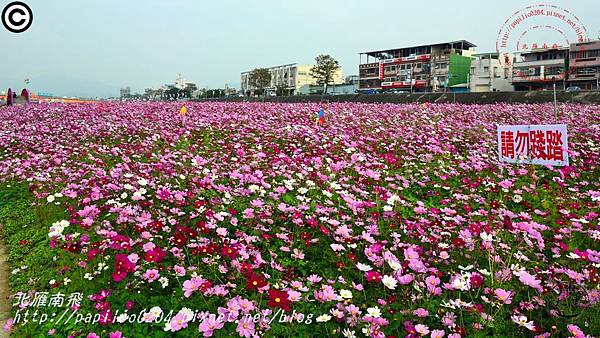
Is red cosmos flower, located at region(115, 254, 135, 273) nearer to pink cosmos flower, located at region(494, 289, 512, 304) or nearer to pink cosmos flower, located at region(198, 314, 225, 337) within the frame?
pink cosmos flower, located at region(198, 314, 225, 337)

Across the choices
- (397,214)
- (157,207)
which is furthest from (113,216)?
(397,214)

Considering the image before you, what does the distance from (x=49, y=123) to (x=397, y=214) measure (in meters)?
10.00

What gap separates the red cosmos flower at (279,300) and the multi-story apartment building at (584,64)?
2334 inches

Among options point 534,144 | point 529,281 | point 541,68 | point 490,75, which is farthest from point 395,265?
point 490,75

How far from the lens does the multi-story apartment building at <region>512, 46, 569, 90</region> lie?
51.7 metres

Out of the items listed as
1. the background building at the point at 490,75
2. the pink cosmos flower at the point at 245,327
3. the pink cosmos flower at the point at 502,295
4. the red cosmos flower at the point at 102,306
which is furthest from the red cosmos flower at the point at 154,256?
the background building at the point at 490,75

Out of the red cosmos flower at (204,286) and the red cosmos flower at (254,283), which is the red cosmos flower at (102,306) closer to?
the red cosmos flower at (204,286)

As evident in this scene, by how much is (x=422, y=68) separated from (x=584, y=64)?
2220 centimetres

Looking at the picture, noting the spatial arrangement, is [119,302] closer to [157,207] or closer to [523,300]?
[157,207]

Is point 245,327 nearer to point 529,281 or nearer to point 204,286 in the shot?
point 204,286

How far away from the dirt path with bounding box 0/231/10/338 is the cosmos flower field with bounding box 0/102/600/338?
0.18 feet

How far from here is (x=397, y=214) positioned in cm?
379

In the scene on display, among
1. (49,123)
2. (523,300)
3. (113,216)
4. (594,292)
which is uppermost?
(49,123)

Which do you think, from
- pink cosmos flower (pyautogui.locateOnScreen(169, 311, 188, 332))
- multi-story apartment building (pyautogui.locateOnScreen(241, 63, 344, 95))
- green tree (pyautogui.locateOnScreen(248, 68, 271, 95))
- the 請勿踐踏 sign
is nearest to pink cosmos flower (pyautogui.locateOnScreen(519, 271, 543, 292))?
pink cosmos flower (pyautogui.locateOnScreen(169, 311, 188, 332))
